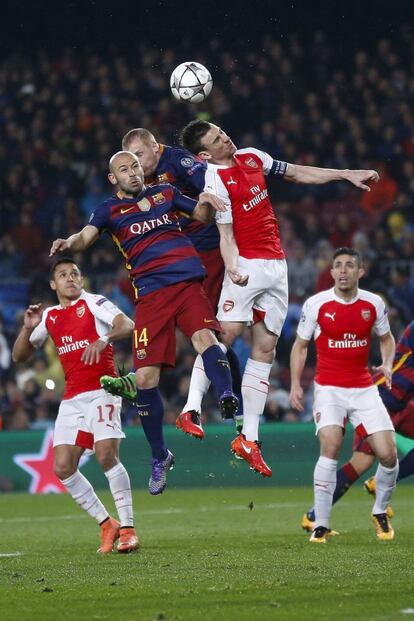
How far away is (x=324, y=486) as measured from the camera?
10125mm

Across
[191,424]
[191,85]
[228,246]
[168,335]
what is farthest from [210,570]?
[191,85]

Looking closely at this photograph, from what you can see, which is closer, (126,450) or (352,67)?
(126,450)

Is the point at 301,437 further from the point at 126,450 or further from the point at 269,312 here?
the point at 269,312

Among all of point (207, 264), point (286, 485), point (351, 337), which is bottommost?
point (286, 485)

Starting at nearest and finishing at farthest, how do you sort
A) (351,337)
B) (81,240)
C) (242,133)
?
(81,240)
(351,337)
(242,133)

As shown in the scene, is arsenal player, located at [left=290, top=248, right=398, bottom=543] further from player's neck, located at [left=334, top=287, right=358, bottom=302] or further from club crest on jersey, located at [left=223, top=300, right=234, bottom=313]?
club crest on jersey, located at [left=223, top=300, right=234, bottom=313]

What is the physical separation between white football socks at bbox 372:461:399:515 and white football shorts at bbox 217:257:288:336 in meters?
1.64

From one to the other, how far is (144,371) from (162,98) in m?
14.1

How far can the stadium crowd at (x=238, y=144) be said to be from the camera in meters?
17.5

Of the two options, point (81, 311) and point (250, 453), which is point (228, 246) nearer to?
point (250, 453)

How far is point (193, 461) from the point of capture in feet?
53.7

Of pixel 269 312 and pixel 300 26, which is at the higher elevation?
pixel 300 26

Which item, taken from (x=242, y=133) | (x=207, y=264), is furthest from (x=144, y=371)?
(x=242, y=133)

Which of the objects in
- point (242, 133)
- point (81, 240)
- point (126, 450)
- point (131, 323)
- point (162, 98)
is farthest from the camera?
point (162, 98)
